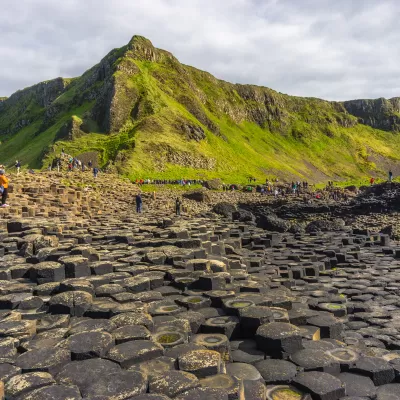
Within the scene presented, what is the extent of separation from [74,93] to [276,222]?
92.2 meters

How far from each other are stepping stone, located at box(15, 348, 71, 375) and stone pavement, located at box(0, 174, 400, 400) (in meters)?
0.01

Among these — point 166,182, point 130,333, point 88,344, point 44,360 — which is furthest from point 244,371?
point 166,182

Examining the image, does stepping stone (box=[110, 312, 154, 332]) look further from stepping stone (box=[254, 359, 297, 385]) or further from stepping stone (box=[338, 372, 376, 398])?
stepping stone (box=[338, 372, 376, 398])

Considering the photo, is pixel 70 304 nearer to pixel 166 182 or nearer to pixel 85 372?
pixel 85 372

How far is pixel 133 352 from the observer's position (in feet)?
15.3

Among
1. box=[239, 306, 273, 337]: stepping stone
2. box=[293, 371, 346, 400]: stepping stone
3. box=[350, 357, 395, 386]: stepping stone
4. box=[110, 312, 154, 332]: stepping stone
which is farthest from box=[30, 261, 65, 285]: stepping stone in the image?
box=[350, 357, 395, 386]: stepping stone

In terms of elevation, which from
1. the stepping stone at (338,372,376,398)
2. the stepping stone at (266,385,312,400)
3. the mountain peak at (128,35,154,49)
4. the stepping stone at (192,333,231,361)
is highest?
the mountain peak at (128,35,154,49)

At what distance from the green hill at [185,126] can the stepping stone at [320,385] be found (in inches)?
2093

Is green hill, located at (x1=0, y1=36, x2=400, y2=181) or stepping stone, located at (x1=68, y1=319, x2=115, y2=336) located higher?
green hill, located at (x1=0, y1=36, x2=400, y2=181)

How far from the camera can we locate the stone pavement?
417 cm

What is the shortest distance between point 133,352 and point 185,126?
250ft

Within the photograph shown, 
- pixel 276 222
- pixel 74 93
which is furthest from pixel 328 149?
pixel 276 222

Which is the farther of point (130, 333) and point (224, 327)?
point (224, 327)

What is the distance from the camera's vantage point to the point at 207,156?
75.2 meters
